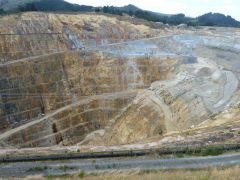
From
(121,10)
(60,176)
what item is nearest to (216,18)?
(121,10)

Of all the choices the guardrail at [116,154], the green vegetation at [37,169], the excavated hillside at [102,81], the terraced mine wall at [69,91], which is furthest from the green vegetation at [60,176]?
the terraced mine wall at [69,91]

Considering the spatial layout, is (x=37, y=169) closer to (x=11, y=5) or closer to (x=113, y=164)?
(x=113, y=164)

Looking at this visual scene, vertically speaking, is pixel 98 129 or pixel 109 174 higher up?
pixel 109 174

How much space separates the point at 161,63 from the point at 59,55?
19.9 m

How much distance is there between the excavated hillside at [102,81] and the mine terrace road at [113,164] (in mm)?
9581

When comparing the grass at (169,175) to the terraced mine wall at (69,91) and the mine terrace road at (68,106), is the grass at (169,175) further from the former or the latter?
the terraced mine wall at (69,91)

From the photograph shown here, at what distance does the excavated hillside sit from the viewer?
2744 cm

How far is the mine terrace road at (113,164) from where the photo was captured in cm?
1268

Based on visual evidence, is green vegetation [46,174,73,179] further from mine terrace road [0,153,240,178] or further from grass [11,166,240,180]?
mine terrace road [0,153,240,178]

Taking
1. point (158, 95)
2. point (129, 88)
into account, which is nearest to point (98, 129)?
point (129, 88)

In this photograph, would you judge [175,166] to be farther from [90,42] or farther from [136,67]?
[90,42]

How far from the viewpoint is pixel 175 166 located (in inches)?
498

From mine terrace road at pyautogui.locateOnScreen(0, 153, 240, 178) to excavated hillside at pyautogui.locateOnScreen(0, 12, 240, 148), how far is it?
958 centimetres

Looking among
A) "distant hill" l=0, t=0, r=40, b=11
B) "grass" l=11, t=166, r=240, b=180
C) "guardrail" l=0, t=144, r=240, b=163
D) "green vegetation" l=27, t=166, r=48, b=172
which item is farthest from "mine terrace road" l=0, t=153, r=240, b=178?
"distant hill" l=0, t=0, r=40, b=11
